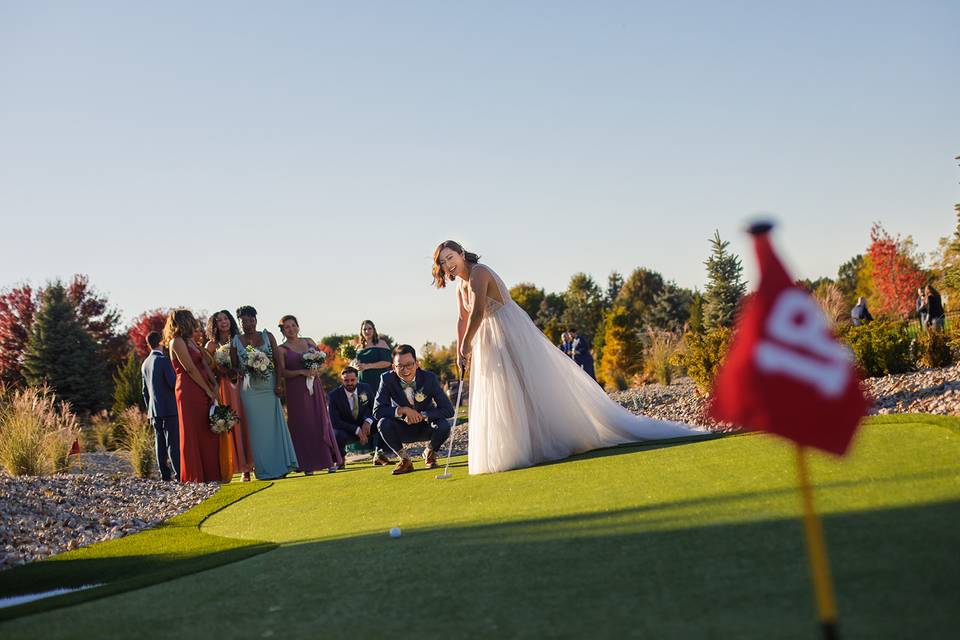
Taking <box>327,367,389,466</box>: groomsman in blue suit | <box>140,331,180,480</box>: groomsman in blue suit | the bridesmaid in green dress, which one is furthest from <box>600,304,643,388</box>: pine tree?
<box>140,331,180,480</box>: groomsman in blue suit

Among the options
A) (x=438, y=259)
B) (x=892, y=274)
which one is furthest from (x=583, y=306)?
(x=438, y=259)

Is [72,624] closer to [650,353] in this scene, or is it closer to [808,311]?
[808,311]

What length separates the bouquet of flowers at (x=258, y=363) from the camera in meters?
12.6

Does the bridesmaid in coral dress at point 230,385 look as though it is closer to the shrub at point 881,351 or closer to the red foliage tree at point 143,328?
the shrub at point 881,351

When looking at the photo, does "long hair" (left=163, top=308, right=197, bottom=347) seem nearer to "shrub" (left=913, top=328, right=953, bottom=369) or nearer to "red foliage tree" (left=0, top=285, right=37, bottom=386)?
"shrub" (left=913, top=328, right=953, bottom=369)

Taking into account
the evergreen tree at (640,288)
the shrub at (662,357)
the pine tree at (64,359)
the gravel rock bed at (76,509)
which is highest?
the evergreen tree at (640,288)

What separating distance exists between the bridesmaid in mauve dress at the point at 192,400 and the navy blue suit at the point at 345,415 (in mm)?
2259

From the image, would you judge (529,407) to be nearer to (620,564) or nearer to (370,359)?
(620,564)

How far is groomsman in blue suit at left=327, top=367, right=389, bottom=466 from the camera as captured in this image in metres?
14.1

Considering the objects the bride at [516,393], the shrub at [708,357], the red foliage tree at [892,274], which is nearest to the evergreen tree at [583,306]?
the red foliage tree at [892,274]

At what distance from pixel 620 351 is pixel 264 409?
696 inches

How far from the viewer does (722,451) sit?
7379 millimetres

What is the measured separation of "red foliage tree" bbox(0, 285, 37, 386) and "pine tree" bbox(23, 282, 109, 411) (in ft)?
5.16

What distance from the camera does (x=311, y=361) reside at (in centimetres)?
1296
